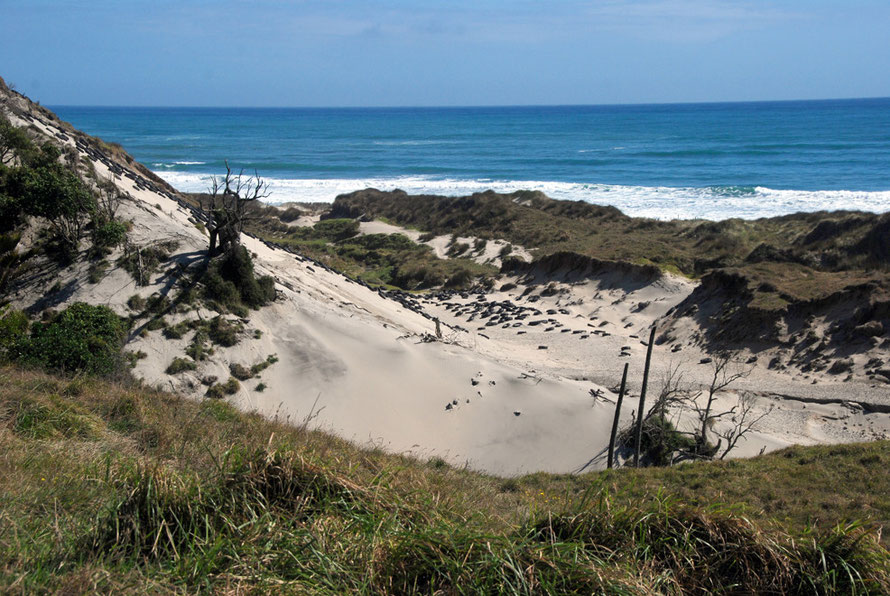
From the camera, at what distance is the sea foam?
5306 cm

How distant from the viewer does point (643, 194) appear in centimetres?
6216

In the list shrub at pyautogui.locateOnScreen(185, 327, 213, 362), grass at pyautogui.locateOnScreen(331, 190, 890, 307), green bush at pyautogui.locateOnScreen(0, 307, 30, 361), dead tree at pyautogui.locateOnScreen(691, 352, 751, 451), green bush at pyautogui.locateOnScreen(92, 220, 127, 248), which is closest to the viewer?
green bush at pyautogui.locateOnScreen(0, 307, 30, 361)

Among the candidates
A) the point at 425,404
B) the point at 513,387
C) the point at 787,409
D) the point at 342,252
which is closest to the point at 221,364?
the point at 425,404

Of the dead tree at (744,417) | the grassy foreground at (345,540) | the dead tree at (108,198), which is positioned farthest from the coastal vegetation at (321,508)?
the dead tree at (108,198)

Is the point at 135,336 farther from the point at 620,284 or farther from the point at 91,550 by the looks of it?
the point at 620,284

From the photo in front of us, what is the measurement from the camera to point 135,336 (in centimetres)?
1736

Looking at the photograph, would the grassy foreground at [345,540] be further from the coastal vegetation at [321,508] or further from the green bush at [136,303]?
the green bush at [136,303]

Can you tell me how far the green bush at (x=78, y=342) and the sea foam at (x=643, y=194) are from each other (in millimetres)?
44914

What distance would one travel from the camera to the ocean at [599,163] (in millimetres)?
58938

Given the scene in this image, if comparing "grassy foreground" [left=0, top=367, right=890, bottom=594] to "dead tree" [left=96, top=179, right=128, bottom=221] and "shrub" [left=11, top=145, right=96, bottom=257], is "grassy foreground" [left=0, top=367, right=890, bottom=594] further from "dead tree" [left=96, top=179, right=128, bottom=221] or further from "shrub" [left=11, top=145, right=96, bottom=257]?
"dead tree" [left=96, top=179, right=128, bottom=221]

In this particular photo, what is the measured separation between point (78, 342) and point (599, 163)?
79.0 metres

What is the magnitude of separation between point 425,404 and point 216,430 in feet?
31.9

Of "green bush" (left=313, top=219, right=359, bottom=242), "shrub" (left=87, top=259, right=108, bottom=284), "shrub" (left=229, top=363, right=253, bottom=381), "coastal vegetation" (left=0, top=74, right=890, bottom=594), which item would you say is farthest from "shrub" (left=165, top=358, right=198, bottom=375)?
"green bush" (left=313, top=219, right=359, bottom=242)

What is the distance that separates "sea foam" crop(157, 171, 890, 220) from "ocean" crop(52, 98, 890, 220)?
5.8 inches
